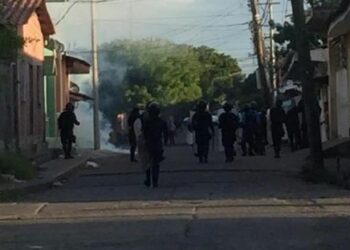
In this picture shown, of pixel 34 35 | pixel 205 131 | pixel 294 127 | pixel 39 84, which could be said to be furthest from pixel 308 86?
pixel 39 84

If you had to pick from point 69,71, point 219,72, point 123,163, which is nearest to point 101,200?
point 123,163

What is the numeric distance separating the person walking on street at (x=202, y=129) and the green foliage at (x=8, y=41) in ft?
31.1

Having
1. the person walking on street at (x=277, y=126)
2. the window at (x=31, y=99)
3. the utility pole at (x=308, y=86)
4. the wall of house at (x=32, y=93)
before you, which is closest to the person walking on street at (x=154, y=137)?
the utility pole at (x=308, y=86)

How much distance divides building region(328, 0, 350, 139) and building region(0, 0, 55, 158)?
8282mm

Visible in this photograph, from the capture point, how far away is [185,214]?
51.9 feet

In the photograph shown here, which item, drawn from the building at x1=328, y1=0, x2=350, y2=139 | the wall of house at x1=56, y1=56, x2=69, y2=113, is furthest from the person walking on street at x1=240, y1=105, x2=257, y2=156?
the wall of house at x1=56, y1=56, x2=69, y2=113

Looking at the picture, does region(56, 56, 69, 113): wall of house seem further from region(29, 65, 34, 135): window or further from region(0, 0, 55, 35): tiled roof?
region(29, 65, 34, 135): window

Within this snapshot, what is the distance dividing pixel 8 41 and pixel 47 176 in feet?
20.0

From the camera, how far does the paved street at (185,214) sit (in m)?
12.8

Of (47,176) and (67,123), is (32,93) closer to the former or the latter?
(67,123)

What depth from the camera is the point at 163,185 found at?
22.1 metres

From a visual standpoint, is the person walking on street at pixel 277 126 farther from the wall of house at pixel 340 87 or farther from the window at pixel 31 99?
the window at pixel 31 99

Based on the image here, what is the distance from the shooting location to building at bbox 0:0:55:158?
1074 inches

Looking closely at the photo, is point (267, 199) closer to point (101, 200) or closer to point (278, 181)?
point (101, 200)
